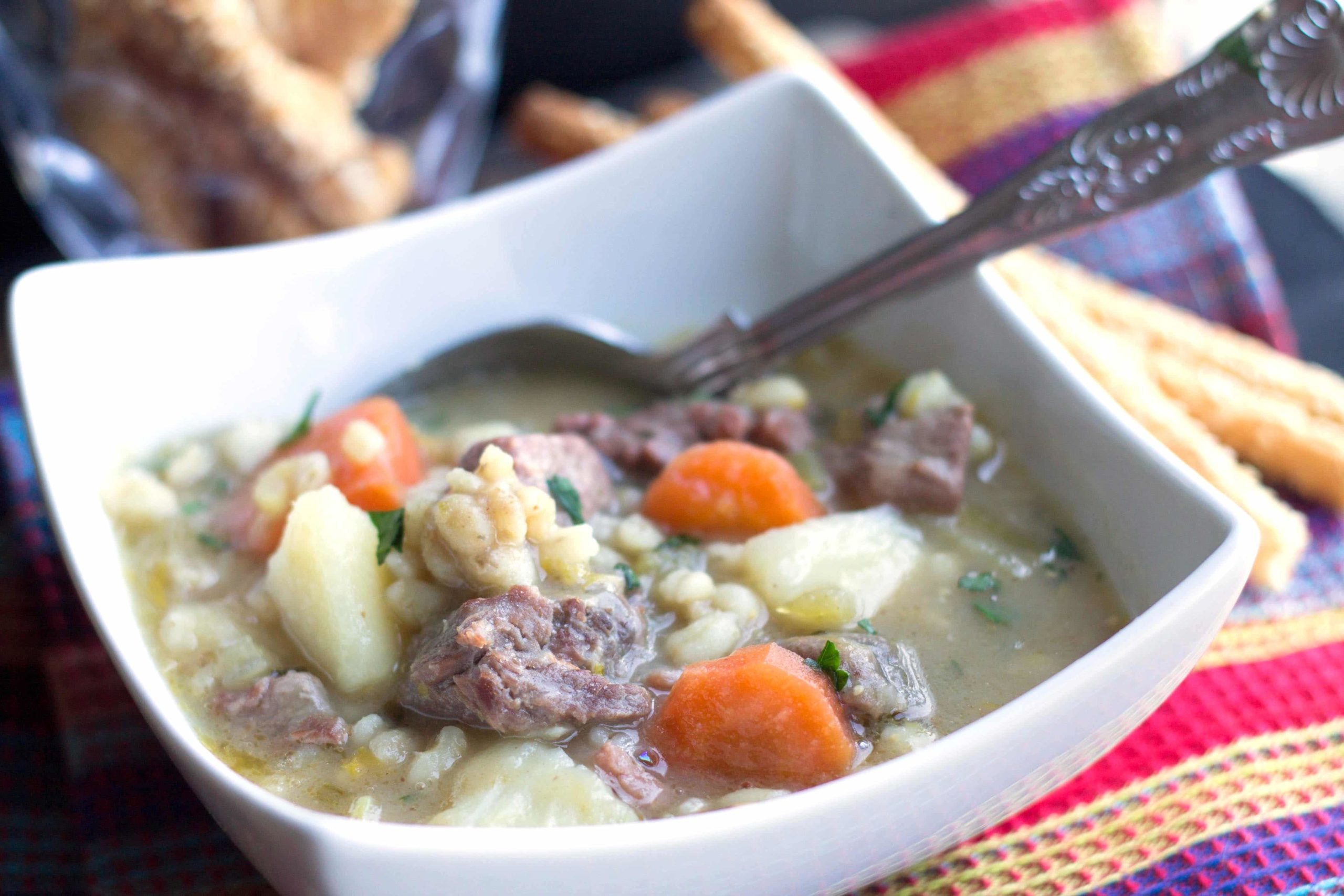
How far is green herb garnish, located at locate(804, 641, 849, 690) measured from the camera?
1530 mm

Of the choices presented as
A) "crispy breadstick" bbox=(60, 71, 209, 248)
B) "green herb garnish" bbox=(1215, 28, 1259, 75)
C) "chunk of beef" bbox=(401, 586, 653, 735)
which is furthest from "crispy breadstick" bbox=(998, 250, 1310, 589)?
"crispy breadstick" bbox=(60, 71, 209, 248)

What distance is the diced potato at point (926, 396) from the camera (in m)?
2.04

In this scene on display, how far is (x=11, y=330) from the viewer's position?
182cm

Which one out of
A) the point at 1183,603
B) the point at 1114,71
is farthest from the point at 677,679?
the point at 1114,71

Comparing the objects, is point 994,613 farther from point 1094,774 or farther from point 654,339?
point 654,339

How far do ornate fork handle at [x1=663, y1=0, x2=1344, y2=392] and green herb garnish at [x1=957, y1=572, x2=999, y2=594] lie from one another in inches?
19.1

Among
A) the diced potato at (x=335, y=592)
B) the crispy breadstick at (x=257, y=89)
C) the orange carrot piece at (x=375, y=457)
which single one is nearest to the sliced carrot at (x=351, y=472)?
the orange carrot piece at (x=375, y=457)

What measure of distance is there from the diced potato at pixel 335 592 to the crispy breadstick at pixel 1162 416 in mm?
1266

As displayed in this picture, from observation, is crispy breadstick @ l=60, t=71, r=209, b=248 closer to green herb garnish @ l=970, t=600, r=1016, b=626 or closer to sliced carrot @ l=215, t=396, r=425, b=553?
sliced carrot @ l=215, t=396, r=425, b=553

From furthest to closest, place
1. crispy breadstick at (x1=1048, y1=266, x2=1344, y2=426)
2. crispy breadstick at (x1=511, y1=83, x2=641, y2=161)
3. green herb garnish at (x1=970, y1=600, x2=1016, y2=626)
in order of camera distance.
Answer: crispy breadstick at (x1=511, y1=83, x2=641, y2=161)
crispy breadstick at (x1=1048, y1=266, x2=1344, y2=426)
green herb garnish at (x1=970, y1=600, x2=1016, y2=626)

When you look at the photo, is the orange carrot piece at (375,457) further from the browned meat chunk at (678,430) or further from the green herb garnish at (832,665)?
the green herb garnish at (832,665)

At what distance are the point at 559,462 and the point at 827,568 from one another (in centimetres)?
42

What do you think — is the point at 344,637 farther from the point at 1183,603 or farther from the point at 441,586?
the point at 1183,603

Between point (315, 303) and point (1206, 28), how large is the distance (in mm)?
3193
